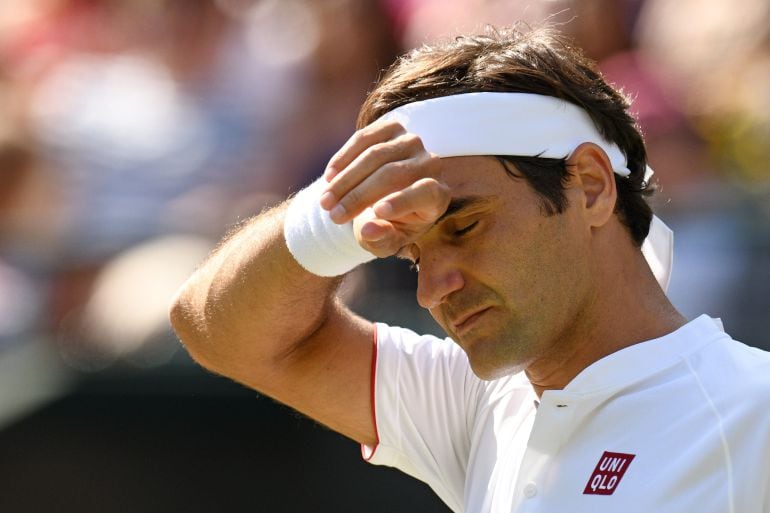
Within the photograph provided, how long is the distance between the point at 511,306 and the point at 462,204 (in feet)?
0.65

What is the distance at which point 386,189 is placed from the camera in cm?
182

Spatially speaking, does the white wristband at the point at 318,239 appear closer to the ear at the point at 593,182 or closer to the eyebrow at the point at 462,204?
the eyebrow at the point at 462,204

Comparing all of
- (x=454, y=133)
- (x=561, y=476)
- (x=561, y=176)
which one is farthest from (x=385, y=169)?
(x=561, y=476)

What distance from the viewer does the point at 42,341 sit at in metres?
3.94

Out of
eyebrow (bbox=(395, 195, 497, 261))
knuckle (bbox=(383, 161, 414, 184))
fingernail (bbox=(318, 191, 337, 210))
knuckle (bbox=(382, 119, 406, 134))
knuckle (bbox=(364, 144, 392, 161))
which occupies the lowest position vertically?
eyebrow (bbox=(395, 195, 497, 261))

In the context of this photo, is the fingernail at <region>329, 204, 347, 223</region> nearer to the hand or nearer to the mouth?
the hand

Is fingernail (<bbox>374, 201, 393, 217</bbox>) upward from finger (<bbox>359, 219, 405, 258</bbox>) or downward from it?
upward

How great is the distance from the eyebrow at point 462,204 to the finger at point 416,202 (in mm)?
149

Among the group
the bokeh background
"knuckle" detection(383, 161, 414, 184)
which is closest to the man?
"knuckle" detection(383, 161, 414, 184)

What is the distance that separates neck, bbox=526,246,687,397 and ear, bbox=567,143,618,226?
11 cm

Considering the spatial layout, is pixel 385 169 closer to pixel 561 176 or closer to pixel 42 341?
pixel 561 176

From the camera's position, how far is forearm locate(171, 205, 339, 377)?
2270mm

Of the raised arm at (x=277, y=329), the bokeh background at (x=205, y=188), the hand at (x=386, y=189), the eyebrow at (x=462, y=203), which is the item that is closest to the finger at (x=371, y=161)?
the hand at (x=386, y=189)

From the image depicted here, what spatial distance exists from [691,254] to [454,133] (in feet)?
6.03
